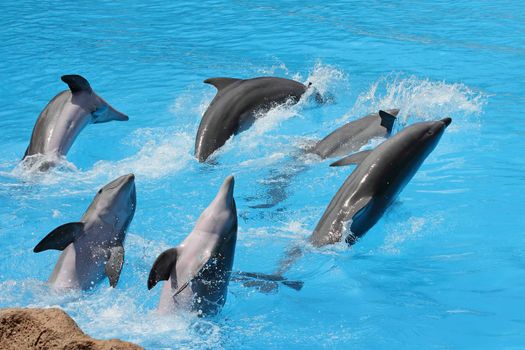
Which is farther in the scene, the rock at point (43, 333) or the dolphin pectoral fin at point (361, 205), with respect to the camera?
the dolphin pectoral fin at point (361, 205)

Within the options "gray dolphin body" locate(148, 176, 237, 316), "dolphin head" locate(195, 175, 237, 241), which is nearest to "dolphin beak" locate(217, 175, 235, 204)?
"dolphin head" locate(195, 175, 237, 241)

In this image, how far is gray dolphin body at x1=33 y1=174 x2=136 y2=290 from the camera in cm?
579

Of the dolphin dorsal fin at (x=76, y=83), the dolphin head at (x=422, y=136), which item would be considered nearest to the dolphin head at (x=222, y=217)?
the dolphin head at (x=422, y=136)

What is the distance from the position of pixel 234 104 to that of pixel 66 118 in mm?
1996

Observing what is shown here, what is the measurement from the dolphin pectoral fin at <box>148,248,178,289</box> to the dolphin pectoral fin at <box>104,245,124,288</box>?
Result: 424 millimetres

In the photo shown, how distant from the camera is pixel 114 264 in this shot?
5.72m

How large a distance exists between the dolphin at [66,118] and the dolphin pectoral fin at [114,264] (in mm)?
2905

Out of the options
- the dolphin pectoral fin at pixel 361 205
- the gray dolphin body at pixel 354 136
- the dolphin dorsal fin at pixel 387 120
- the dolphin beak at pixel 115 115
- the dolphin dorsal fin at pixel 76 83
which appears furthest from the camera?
the dolphin beak at pixel 115 115

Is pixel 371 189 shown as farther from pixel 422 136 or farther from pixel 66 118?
pixel 66 118

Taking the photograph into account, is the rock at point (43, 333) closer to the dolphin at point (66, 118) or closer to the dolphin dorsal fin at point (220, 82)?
the dolphin at point (66, 118)

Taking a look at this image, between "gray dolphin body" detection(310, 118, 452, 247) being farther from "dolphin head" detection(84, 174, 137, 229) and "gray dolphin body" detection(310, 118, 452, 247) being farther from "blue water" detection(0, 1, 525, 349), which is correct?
"dolphin head" detection(84, 174, 137, 229)

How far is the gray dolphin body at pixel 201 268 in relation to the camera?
534 cm

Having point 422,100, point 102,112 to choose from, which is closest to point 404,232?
point 422,100

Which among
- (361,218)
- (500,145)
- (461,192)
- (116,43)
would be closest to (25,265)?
(361,218)
